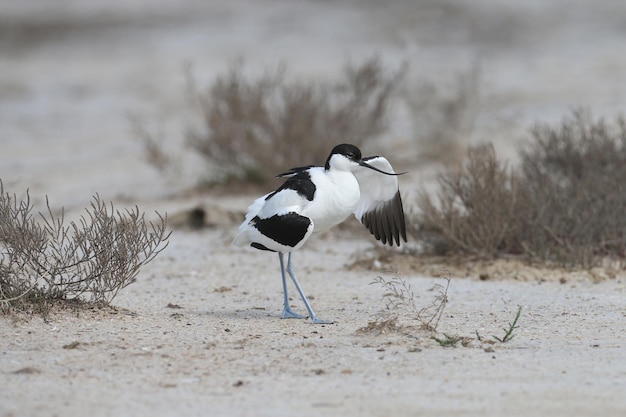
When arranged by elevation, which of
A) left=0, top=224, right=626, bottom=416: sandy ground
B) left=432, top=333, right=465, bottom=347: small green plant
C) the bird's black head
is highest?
the bird's black head

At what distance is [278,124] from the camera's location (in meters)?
11.0

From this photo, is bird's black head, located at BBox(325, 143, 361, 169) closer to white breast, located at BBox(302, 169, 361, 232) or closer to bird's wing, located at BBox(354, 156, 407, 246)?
white breast, located at BBox(302, 169, 361, 232)

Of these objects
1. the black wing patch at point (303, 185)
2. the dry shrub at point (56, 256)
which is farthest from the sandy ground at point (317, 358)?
the black wing patch at point (303, 185)

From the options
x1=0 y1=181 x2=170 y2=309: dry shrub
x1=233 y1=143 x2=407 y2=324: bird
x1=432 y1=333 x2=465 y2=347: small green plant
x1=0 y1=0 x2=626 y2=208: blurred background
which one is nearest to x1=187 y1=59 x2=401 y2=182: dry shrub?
x1=0 y1=0 x2=626 y2=208: blurred background

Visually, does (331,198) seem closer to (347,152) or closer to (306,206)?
(306,206)

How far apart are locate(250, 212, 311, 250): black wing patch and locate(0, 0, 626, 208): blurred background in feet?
19.0

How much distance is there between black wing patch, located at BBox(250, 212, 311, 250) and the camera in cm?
562

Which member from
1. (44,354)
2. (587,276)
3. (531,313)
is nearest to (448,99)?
(587,276)

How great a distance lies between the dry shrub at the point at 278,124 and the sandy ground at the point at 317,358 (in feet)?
13.7

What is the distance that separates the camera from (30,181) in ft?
41.9

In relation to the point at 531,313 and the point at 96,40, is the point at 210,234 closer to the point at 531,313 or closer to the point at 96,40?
the point at 531,313

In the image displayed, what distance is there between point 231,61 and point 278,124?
10239 mm

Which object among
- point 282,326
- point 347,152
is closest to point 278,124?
point 347,152

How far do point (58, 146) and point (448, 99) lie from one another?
623 cm
